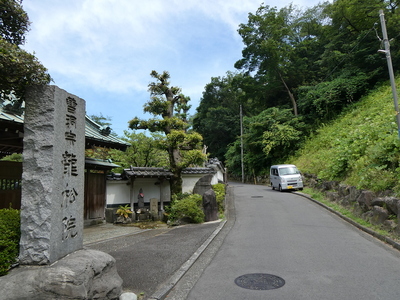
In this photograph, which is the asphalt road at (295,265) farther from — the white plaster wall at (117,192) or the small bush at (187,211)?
the white plaster wall at (117,192)

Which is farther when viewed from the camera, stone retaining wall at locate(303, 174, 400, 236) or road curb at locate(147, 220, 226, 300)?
stone retaining wall at locate(303, 174, 400, 236)

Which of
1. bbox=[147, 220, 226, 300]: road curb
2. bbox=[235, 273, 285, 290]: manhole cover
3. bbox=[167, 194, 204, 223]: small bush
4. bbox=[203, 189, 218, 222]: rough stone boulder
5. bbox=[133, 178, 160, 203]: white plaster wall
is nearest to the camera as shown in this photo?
bbox=[147, 220, 226, 300]: road curb

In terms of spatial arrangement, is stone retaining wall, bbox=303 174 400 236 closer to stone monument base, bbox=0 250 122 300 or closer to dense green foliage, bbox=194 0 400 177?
stone monument base, bbox=0 250 122 300

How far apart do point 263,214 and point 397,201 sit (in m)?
5.70

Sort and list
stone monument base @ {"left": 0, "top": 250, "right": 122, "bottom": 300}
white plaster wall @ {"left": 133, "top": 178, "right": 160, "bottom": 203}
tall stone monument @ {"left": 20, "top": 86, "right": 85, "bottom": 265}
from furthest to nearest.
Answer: white plaster wall @ {"left": 133, "top": 178, "right": 160, "bottom": 203} → tall stone monument @ {"left": 20, "top": 86, "right": 85, "bottom": 265} → stone monument base @ {"left": 0, "top": 250, "right": 122, "bottom": 300}

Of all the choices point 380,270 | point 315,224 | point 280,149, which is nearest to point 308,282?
point 380,270

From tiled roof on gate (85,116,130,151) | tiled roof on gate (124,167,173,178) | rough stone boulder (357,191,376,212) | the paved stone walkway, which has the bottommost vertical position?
the paved stone walkway

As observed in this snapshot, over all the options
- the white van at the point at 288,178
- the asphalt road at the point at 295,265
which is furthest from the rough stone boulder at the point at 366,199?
the white van at the point at 288,178

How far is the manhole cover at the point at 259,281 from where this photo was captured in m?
4.91

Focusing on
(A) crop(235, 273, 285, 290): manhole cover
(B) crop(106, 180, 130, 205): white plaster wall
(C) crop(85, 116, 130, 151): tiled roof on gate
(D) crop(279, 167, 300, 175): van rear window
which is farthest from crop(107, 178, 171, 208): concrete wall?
(A) crop(235, 273, 285, 290): manhole cover

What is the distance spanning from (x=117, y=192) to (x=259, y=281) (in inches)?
409

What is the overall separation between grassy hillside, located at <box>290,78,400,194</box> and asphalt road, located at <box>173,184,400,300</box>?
2162 millimetres

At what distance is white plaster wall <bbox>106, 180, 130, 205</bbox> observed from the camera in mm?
13773

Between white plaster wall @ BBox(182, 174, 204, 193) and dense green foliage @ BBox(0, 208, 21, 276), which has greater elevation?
white plaster wall @ BBox(182, 174, 204, 193)
